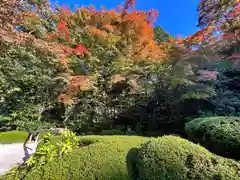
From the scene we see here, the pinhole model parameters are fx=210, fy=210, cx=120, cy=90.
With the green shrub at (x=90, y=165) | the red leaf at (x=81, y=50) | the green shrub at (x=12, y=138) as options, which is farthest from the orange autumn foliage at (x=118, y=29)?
the green shrub at (x=90, y=165)

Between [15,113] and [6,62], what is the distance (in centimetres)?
192

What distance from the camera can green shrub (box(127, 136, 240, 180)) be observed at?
1859mm

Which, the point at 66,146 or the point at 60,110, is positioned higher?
the point at 60,110

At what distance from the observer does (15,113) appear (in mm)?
7660

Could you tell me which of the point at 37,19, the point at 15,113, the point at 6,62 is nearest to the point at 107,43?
the point at 37,19

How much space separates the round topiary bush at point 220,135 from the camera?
10.7 feet

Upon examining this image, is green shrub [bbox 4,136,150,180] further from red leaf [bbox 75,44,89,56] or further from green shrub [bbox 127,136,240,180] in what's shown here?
red leaf [bbox 75,44,89,56]

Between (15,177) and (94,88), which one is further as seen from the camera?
(94,88)

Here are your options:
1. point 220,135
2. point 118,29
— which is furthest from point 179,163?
point 118,29

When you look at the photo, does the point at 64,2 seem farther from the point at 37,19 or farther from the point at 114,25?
the point at 114,25

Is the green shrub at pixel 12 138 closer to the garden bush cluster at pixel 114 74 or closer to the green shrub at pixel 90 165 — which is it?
the garden bush cluster at pixel 114 74

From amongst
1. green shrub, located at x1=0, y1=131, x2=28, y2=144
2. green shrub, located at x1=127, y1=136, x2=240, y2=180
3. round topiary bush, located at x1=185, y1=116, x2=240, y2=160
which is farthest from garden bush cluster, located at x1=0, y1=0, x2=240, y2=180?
green shrub, located at x1=127, y1=136, x2=240, y2=180

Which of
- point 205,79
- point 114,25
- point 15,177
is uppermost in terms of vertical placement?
point 114,25

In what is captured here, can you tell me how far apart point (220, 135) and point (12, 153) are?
4.68m
